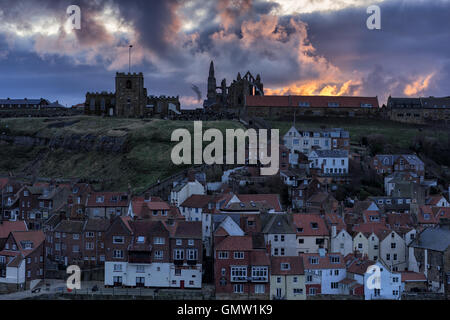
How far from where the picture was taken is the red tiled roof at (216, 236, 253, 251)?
140 ft

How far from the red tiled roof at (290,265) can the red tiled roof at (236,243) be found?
2.19 meters

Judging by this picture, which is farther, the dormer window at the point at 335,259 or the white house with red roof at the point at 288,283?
the dormer window at the point at 335,259

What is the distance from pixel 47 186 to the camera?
65188mm

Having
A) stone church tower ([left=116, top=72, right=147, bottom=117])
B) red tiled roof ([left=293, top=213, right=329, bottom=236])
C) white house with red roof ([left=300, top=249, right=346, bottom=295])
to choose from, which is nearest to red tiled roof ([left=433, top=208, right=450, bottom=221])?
red tiled roof ([left=293, top=213, right=329, bottom=236])

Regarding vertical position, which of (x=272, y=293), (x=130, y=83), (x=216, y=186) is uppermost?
(x=130, y=83)

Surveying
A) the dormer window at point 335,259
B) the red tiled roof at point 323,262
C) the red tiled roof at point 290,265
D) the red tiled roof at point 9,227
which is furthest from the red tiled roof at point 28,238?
the dormer window at point 335,259

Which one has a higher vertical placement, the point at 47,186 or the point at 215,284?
the point at 47,186

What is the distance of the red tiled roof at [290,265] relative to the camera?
138 feet

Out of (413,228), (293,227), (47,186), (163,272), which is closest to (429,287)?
(413,228)

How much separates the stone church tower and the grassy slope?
6229 mm

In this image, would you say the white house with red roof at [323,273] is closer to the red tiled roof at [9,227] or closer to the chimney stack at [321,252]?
the chimney stack at [321,252]

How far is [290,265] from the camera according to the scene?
42469 millimetres
